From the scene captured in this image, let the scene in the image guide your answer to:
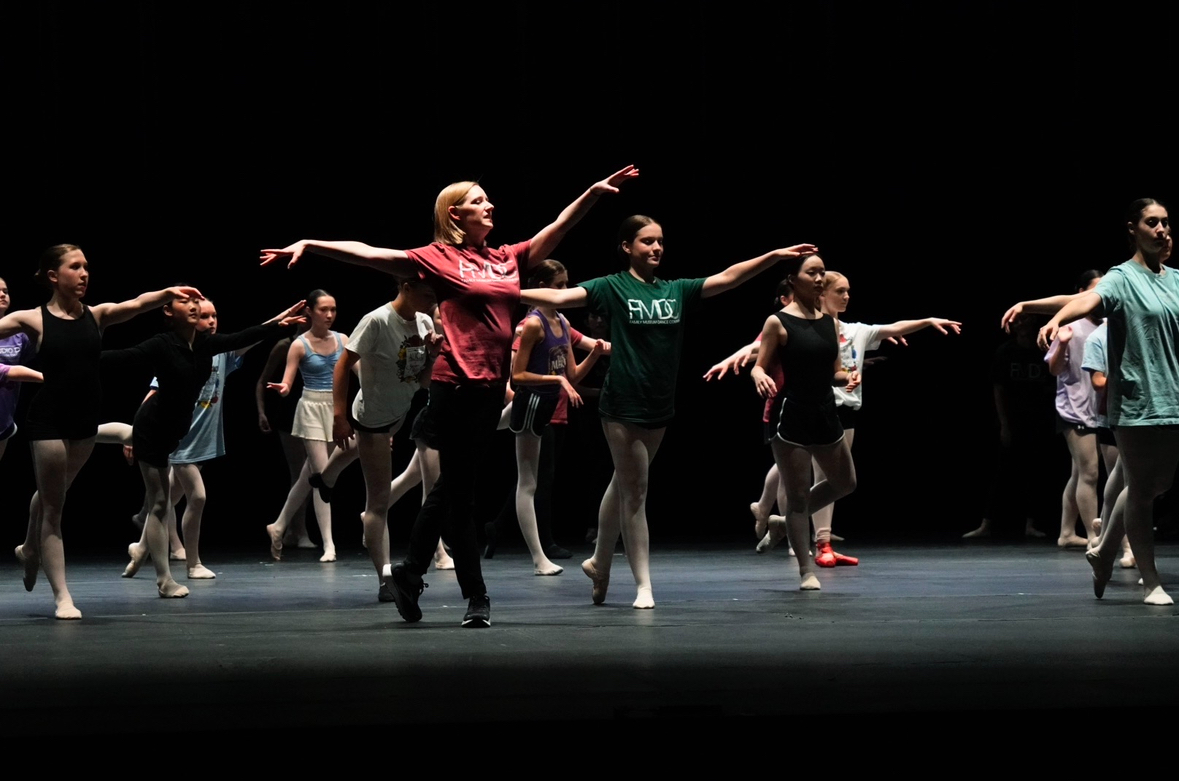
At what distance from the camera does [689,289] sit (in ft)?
17.9

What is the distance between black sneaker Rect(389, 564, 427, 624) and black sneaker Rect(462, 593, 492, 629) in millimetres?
192

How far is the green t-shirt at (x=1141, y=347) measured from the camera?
5.06 metres

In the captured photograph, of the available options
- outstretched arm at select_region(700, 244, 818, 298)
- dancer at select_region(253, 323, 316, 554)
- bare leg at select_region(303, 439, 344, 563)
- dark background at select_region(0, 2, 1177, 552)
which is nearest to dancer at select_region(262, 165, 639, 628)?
outstretched arm at select_region(700, 244, 818, 298)

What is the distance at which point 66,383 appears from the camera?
208 inches

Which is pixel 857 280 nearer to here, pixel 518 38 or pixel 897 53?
pixel 897 53

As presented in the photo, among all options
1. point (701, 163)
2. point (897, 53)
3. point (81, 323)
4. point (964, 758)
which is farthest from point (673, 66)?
point (964, 758)

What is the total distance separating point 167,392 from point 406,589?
6.09ft

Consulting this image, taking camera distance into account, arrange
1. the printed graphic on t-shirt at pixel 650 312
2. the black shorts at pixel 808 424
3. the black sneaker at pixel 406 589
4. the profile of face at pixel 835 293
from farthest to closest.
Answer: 1. the profile of face at pixel 835 293
2. the black shorts at pixel 808 424
3. the printed graphic on t-shirt at pixel 650 312
4. the black sneaker at pixel 406 589

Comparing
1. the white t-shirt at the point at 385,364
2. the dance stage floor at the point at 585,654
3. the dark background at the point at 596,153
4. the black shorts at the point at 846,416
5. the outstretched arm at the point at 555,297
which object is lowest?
the dance stage floor at the point at 585,654

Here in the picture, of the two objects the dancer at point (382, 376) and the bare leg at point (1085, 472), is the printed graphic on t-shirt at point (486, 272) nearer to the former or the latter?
the dancer at point (382, 376)

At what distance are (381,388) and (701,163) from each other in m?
5.48

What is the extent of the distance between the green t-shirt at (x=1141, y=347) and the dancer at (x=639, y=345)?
1.09 m

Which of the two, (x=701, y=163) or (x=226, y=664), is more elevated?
(x=701, y=163)

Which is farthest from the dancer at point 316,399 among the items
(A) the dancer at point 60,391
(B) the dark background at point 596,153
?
(A) the dancer at point 60,391
